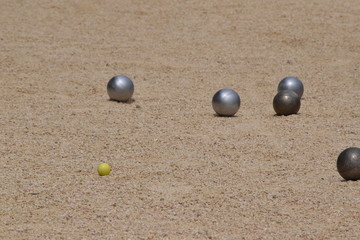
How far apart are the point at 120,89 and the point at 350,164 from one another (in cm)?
550

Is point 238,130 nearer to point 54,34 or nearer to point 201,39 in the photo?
point 201,39

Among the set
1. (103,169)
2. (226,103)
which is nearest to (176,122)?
(226,103)

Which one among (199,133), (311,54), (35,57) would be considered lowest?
(199,133)

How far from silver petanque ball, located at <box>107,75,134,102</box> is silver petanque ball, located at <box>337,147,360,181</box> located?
5.33 m

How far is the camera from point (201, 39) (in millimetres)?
16688

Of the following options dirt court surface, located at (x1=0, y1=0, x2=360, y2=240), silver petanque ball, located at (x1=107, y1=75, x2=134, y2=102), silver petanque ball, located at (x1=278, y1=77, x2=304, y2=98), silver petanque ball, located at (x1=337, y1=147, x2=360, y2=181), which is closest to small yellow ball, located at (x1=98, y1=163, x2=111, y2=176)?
dirt court surface, located at (x1=0, y1=0, x2=360, y2=240)

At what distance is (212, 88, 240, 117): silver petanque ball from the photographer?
1106 centimetres

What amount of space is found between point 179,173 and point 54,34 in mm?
9592

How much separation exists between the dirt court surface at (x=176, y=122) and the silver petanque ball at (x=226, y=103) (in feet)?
0.63

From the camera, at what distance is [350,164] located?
289 inches

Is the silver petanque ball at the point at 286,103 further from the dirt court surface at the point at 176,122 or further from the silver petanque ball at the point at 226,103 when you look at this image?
the silver petanque ball at the point at 226,103

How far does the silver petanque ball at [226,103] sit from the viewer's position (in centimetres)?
1106

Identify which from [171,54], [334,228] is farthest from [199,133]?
[171,54]

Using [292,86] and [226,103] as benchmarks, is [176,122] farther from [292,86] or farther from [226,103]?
[292,86]
